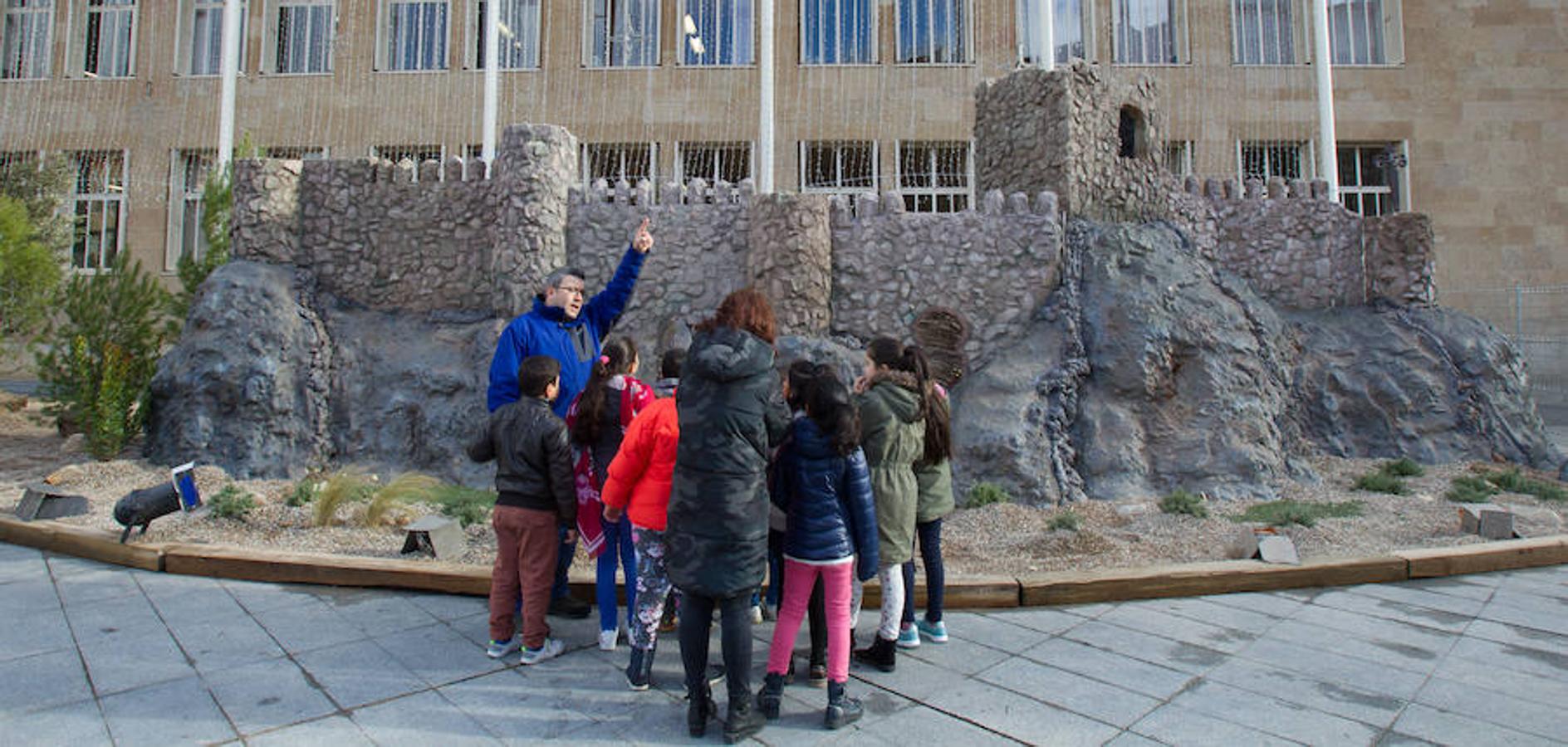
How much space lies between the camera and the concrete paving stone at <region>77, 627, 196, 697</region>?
3449mm

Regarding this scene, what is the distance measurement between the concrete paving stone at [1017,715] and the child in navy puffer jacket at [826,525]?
0.47 metres

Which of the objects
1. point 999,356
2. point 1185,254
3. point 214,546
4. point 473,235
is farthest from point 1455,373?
point 214,546

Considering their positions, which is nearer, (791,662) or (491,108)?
(791,662)

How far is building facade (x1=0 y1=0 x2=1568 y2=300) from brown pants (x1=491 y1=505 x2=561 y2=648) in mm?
14271

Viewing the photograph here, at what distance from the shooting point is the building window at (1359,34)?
18562mm

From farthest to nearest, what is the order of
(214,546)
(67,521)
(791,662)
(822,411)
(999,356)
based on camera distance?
(999,356)
(67,521)
(214,546)
(791,662)
(822,411)

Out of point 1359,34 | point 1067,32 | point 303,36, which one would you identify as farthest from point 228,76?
point 1359,34

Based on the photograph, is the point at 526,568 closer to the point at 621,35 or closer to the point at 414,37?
the point at 621,35

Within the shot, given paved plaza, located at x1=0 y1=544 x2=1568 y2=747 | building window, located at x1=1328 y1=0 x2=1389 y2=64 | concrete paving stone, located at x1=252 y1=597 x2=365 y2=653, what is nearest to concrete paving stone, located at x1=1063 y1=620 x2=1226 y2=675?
paved plaza, located at x1=0 y1=544 x2=1568 y2=747

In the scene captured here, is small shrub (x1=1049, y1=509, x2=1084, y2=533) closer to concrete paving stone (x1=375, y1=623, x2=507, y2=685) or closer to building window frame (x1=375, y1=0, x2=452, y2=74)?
concrete paving stone (x1=375, y1=623, x2=507, y2=685)

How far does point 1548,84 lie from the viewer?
18.0 meters

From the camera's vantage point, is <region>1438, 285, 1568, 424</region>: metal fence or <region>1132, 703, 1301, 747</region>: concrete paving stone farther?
<region>1438, 285, 1568, 424</region>: metal fence

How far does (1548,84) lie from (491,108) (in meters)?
22.2

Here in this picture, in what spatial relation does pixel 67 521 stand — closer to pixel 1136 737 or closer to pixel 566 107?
pixel 1136 737
